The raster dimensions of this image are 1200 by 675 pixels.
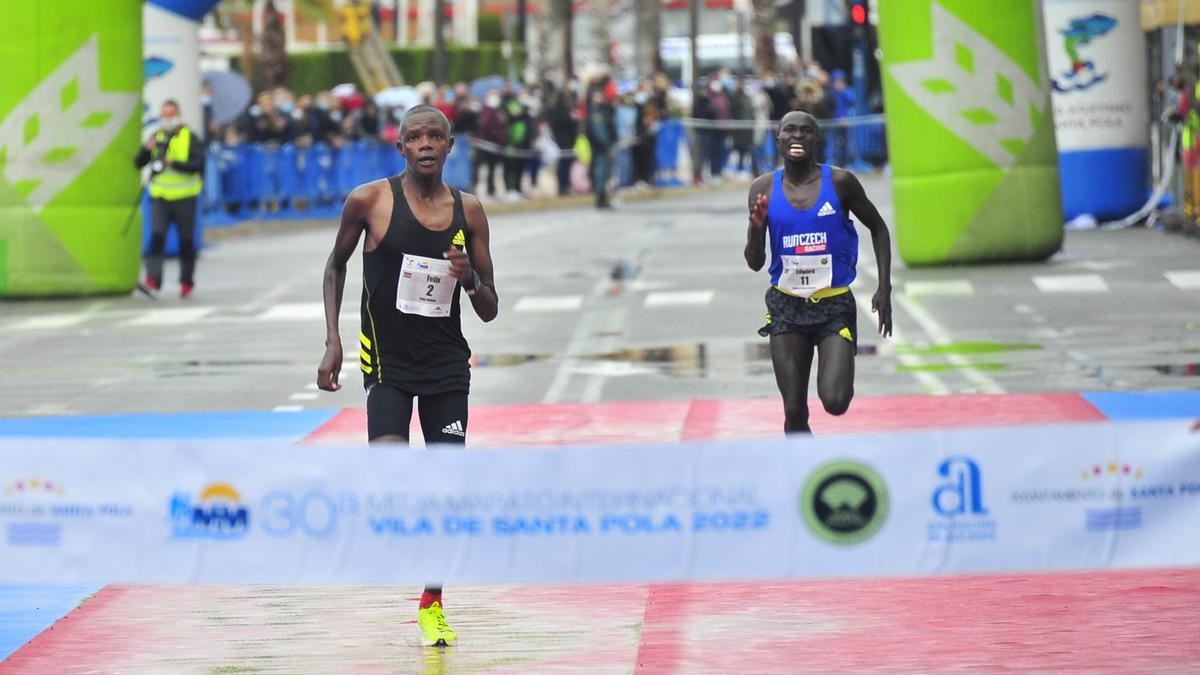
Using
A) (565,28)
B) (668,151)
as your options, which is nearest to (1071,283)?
(668,151)

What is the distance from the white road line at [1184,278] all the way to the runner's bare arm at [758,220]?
434 inches

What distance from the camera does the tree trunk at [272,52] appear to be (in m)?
51.6

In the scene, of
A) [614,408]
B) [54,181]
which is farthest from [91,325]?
[614,408]

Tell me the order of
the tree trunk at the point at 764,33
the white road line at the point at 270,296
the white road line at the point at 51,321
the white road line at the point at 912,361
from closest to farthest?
the white road line at the point at 912,361, the white road line at the point at 51,321, the white road line at the point at 270,296, the tree trunk at the point at 764,33

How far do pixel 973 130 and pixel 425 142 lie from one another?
1502 cm

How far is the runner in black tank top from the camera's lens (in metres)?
7.34

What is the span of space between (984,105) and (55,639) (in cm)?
1547

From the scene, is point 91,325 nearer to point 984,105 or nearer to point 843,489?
point 984,105

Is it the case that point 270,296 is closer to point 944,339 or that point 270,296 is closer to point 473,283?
point 944,339

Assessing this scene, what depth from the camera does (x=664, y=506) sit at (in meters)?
5.91

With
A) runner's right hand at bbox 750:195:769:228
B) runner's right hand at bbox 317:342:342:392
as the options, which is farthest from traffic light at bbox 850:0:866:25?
runner's right hand at bbox 317:342:342:392

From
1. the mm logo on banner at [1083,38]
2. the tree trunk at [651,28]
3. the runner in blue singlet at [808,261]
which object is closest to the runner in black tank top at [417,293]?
the runner in blue singlet at [808,261]

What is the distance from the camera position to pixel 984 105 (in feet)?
71.4

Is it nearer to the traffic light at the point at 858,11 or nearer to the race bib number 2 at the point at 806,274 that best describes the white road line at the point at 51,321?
the race bib number 2 at the point at 806,274
